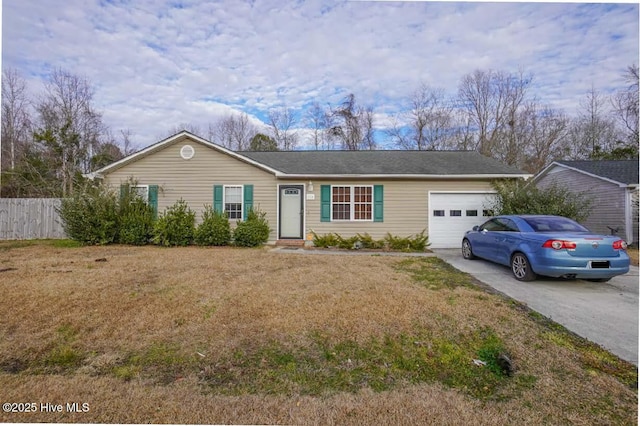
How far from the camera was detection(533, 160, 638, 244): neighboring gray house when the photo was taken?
37.7 ft

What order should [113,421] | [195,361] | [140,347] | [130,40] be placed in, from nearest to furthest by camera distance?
[113,421] < [195,361] < [140,347] < [130,40]

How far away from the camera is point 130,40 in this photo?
9938 millimetres

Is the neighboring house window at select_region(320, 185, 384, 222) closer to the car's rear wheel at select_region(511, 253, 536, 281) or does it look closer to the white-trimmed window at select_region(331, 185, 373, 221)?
the white-trimmed window at select_region(331, 185, 373, 221)

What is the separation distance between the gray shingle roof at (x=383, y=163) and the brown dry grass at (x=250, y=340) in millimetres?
5523

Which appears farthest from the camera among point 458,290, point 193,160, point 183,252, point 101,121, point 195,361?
point 101,121

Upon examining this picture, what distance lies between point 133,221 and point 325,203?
6.97 meters

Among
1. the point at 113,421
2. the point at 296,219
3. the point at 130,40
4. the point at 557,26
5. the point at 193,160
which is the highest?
the point at 130,40

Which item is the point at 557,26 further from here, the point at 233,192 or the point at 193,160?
the point at 193,160

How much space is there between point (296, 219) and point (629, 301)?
8843mm

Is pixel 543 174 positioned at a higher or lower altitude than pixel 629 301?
higher

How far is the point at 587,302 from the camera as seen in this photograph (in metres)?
4.62

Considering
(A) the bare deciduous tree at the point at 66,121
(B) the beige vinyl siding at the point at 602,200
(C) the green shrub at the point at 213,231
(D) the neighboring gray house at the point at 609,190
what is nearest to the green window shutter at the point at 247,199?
(C) the green shrub at the point at 213,231

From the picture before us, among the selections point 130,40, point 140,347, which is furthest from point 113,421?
point 130,40

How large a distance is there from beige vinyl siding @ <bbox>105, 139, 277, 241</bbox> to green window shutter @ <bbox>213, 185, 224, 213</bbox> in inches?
4.8
